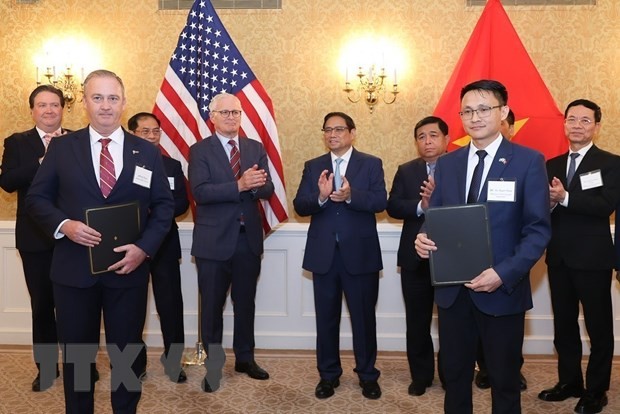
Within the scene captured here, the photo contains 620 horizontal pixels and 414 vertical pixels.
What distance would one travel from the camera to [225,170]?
399cm

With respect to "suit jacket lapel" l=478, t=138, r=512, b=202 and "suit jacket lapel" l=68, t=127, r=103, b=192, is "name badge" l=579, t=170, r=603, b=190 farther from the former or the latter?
"suit jacket lapel" l=68, t=127, r=103, b=192

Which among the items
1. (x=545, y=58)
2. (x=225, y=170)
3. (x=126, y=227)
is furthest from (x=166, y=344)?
(x=545, y=58)

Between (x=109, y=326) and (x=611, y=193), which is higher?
(x=611, y=193)

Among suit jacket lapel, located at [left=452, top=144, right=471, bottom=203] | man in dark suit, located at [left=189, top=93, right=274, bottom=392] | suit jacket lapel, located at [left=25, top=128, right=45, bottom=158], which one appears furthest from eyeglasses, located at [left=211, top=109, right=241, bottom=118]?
suit jacket lapel, located at [left=452, top=144, right=471, bottom=203]

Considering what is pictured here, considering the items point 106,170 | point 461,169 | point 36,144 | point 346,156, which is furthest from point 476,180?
point 36,144

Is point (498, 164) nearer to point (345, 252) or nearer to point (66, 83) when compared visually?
point (345, 252)

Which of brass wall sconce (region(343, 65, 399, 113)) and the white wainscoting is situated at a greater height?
brass wall sconce (region(343, 65, 399, 113))

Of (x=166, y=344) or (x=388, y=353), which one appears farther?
(x=388, y=353)

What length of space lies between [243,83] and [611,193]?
2.66 meters

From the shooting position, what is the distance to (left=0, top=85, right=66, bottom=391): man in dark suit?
3.79m

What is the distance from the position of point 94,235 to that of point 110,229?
8 cm

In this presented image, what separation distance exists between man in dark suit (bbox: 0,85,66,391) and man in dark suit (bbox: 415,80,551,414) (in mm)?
2526

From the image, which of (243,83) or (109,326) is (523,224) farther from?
(243,83)

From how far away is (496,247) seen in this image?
2539 millimetres
